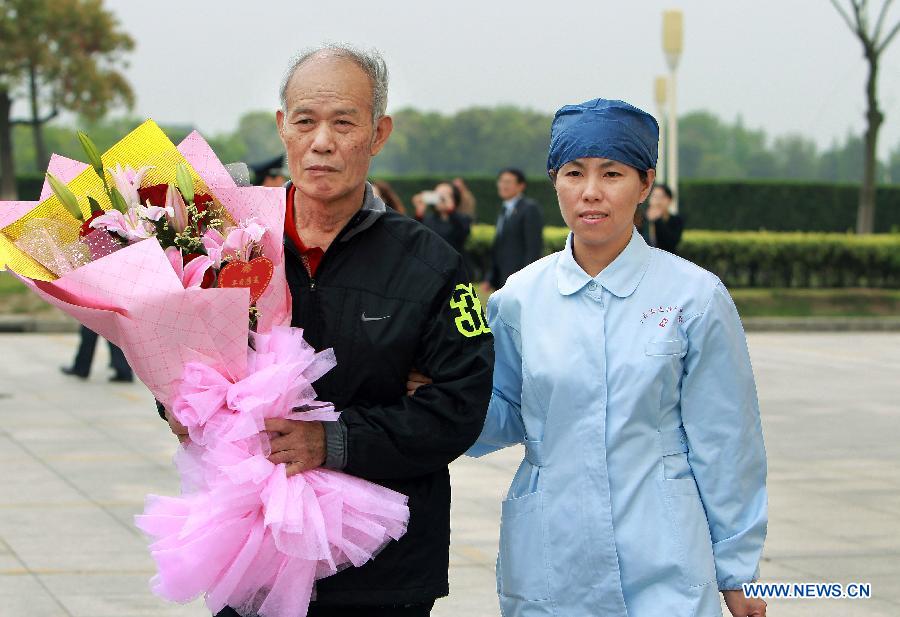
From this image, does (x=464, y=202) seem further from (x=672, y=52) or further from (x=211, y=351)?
(x=211, y=351)

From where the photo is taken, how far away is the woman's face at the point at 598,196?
297 centimetres

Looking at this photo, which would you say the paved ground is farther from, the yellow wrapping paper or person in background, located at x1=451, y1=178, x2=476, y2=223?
person in background, located at x1=451, y1=178, x2=476, y2=223

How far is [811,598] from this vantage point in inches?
215

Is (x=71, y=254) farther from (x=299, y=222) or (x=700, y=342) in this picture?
(x=700, y=342)

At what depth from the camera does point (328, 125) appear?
2.73 m

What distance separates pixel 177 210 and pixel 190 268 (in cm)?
14

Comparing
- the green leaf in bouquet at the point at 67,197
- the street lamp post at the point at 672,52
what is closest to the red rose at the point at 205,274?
the green leaf in bouquet at the point at 67,197

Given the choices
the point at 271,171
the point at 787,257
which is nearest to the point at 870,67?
the point at 787,257

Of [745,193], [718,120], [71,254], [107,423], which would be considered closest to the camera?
[71,254]

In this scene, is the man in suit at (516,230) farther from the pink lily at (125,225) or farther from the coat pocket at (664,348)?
the pink lily at (125,225)

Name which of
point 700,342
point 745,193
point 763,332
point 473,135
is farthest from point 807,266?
point 473,135

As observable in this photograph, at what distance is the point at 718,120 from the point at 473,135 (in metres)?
12.4

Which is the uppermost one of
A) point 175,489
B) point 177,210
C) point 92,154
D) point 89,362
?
point 92,154

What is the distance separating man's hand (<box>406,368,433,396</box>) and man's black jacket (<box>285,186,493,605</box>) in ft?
0.04
